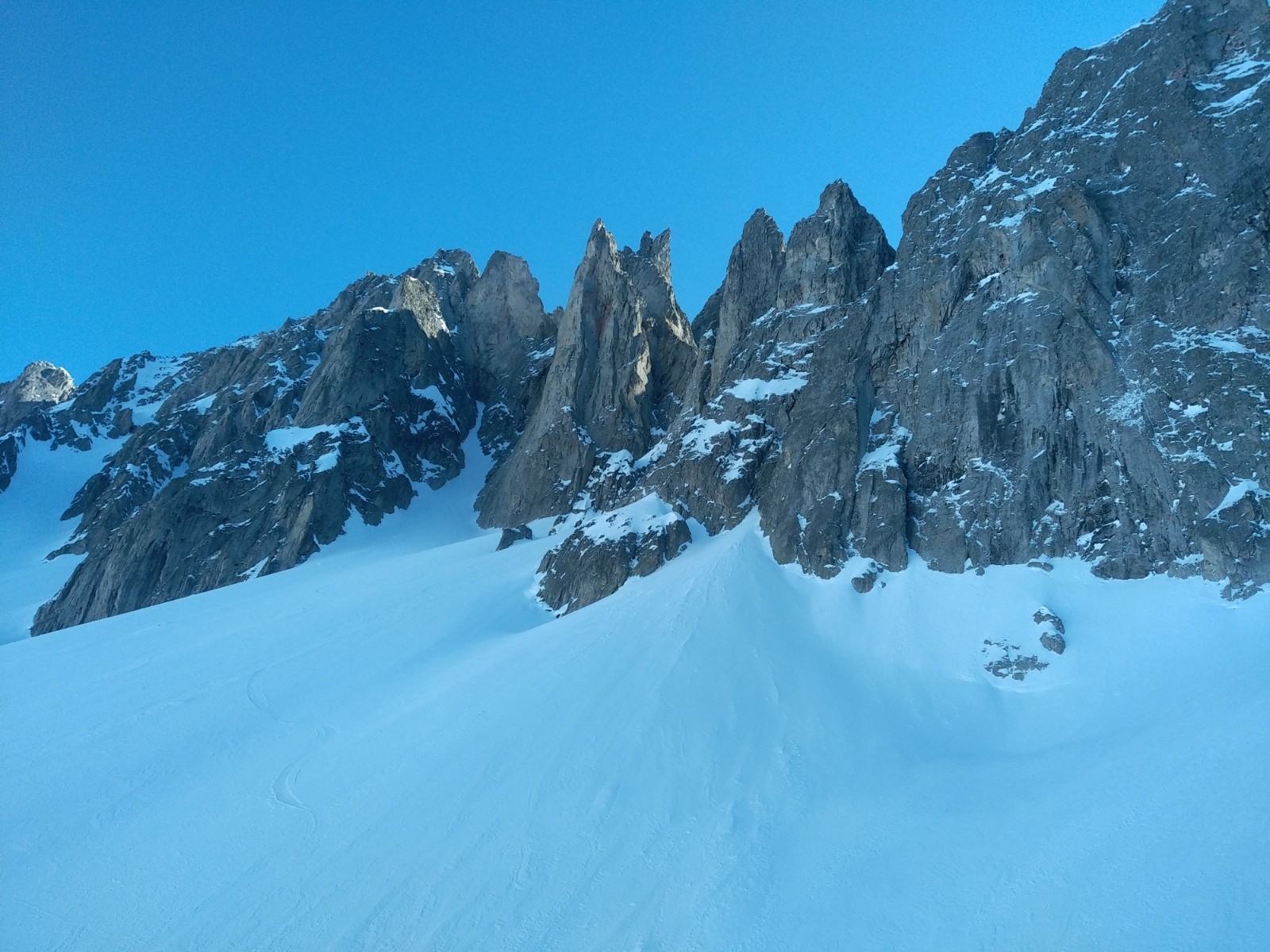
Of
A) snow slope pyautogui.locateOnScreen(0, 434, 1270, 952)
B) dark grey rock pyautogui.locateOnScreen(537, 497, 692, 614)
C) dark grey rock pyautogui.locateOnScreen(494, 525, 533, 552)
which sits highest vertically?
dark grey rock pyautogui.locateOnScreen(494, 525, 533, 552)

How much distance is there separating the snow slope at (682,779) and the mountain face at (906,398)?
3.87 m

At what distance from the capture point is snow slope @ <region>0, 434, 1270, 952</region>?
18.2 metres

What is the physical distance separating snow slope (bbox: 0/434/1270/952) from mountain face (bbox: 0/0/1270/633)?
3874 mm

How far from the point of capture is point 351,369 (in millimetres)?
70062

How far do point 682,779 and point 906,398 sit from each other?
2602 centimetres

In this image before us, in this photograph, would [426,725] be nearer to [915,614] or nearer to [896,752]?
[896,752]

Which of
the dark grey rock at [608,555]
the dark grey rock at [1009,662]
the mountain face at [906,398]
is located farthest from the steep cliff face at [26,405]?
the dark grey rock at [1009,662]

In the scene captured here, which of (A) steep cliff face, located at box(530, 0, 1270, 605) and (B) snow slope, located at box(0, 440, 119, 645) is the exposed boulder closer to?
(A) steep cliff face, located at box(530, 0, 1270, 605)

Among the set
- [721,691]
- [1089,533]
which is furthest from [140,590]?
[1089,533]

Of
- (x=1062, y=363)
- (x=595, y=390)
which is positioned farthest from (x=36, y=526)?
(x=1062, y=363)

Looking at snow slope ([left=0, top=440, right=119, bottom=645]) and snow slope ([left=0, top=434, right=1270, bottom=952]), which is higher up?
snow slope ([left=0, top=440, right=119, bottom=645])

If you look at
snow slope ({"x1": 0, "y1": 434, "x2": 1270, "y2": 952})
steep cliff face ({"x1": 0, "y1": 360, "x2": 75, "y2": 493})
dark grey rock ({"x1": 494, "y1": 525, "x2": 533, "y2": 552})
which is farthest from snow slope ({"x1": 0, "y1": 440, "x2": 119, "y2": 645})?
dark grey rock ({"x1": 494, "y1": 525, "x2": 533, "y2": 552})

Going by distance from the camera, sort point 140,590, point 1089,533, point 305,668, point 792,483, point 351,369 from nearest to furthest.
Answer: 1. point 1089,533
2. point 305,668
3. point 792,483
4. point 140,590
5. point 351,369

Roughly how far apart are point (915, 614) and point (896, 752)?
348 inches
